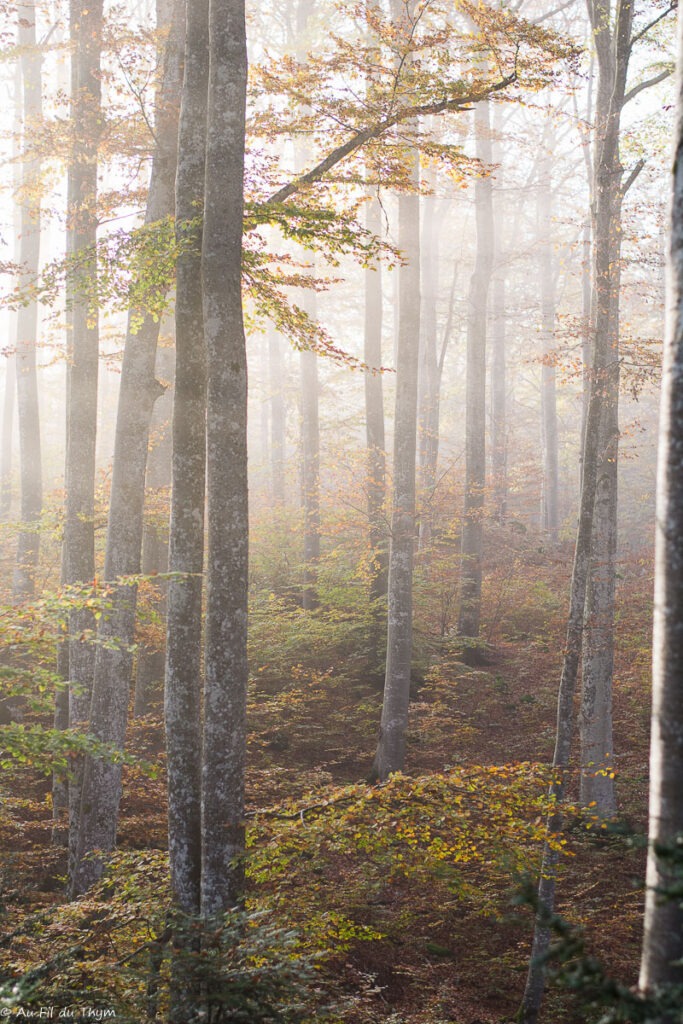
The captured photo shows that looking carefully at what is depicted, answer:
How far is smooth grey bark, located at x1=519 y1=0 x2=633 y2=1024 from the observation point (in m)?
6.31

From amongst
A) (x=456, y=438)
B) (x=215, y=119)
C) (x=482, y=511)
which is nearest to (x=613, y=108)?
(x=215, y=119)

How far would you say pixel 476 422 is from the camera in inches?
606

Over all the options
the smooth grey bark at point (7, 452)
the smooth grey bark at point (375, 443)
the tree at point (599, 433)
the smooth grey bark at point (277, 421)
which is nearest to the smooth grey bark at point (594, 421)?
the tree at point (599, 433)

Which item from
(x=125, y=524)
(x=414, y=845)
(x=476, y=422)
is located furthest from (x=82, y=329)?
(x=476, y=422)

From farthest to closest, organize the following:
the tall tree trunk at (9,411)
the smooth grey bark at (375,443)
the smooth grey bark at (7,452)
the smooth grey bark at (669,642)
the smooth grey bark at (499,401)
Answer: the smooth grey bark at (499,401), the tall tree trunk at (9,411), the smooth grey bark at (7,452), the smooth grey bark at (375,443), the smooth grey bark at (669,642)

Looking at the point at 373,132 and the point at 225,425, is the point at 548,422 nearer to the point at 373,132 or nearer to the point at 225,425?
the point at 373,132

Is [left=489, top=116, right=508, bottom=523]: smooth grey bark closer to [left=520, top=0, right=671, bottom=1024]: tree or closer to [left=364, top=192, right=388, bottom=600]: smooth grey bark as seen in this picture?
[left=364, top=192, right=388, bottom=600]: smooth grey bark

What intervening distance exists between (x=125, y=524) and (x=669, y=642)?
6.81m

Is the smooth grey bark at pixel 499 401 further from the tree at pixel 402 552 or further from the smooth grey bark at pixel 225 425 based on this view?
the smooth grey bark at pixel 225 425

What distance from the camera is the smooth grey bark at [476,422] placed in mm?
14117

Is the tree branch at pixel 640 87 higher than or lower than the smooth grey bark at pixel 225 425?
higher

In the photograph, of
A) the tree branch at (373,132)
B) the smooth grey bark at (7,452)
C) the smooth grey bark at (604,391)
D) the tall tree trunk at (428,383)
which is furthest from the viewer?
the smooth grey bark at (7,452)

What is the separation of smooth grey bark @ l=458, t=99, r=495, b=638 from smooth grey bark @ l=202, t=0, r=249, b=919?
26.7 ft

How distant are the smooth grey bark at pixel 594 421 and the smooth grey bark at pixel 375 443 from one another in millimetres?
4722
